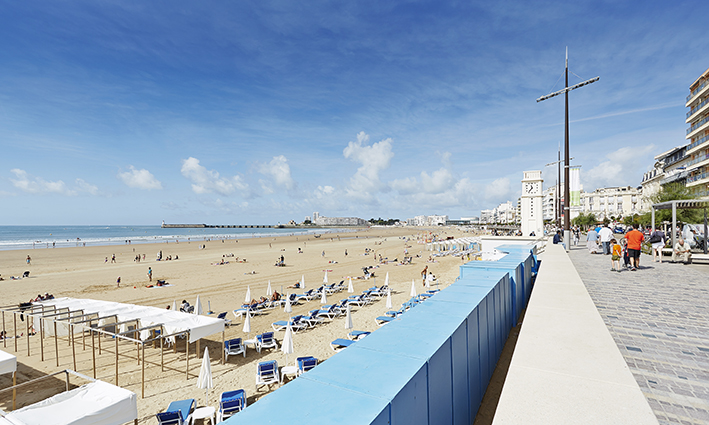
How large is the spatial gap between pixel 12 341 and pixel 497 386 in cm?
1702

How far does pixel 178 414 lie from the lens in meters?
6.30

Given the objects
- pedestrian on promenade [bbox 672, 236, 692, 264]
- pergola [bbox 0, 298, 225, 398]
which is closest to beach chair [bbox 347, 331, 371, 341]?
pergola [bbox 0, 298, 225, 398]

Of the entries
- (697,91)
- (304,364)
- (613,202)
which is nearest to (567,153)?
(304,364)

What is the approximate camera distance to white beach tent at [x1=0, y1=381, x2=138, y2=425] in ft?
16.9

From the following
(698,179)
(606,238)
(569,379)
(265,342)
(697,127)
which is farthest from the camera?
(697,127)

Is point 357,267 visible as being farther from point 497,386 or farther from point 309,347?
point 497,386

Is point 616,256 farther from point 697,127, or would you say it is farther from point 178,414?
point 697,127

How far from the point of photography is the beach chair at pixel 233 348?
1016 cm

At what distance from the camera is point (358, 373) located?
296 cm

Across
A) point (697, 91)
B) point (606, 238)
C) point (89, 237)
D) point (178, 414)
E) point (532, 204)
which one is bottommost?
point (89, 237)

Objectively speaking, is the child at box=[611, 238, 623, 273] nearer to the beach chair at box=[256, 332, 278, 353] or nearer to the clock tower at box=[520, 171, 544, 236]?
the beach chair at box=[256, 332, 278, 353]

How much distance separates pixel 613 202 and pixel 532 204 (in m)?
107

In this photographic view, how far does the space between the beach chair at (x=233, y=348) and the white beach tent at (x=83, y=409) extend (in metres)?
4.32

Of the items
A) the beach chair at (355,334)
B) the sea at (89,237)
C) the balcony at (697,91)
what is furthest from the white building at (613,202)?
the beach chair at (355,334)
